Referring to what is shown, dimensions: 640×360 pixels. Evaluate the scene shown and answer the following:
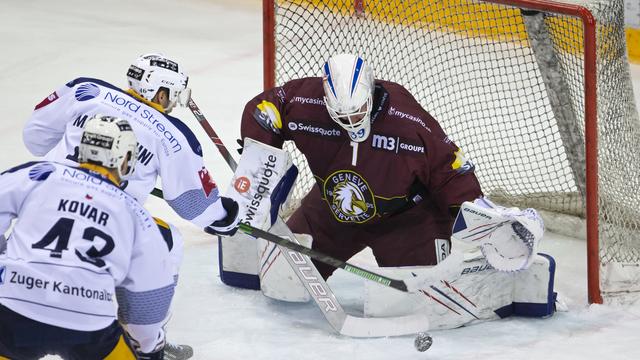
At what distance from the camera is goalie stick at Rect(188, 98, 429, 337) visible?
12.0 ft

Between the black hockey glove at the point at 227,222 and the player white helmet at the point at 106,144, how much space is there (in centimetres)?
67

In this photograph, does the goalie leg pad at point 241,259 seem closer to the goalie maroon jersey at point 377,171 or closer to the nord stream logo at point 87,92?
the goalie maroon jersey at point 377,171

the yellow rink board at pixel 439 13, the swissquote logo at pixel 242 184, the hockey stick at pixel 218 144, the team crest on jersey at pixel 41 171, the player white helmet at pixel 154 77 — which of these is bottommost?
the swissquote logo at pixel 242 184

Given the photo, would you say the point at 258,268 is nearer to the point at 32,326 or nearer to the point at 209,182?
the point at 209,182

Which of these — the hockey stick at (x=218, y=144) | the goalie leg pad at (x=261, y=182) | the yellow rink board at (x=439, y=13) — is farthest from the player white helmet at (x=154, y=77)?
the yellow rink board at (x=439, y=13)

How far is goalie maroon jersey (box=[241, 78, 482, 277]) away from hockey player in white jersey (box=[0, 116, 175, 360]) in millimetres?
1142

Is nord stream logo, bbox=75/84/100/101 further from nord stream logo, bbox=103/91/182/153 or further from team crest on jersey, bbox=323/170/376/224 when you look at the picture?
team crest on jersey, bbox=323/170/376/224

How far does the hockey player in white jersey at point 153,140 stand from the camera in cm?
329

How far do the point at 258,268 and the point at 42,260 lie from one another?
151 cm

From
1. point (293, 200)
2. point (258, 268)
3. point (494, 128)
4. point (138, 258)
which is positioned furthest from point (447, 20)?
point (138, 258)

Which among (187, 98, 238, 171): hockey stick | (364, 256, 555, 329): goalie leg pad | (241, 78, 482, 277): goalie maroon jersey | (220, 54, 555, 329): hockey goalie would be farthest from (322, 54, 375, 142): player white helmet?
(187, 98, 238, 171): hockey stick

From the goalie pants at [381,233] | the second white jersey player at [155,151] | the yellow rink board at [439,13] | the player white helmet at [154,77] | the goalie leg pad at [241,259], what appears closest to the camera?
the second white jersey player at [155,151]

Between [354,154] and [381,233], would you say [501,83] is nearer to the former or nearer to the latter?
[381,233]

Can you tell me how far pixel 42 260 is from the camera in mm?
2555
